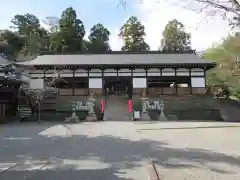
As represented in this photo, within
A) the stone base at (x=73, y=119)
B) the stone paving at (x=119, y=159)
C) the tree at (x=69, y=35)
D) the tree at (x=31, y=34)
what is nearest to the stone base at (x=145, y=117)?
the stone base at (x=73, y=119)

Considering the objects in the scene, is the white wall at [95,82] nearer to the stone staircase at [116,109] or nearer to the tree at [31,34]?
the stone staircase at [116,109]

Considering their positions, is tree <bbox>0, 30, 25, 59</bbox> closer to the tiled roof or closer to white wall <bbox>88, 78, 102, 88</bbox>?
the tiled roof

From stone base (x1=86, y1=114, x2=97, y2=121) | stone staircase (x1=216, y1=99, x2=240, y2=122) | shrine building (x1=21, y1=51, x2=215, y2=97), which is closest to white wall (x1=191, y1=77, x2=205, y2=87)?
shrine building (x1=21, y1=51, x2=215, y2=97)

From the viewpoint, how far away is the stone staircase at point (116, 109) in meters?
24.0

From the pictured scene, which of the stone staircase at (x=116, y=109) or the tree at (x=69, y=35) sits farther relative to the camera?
the tree at (x=69, y=35)

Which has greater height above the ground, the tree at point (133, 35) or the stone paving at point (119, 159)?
the tree at point (133, 35)

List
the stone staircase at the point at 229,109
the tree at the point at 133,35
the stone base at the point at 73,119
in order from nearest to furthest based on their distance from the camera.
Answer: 1. the stone base at the point at 73,119
2. the stone staircase at the point at 229,109
3. the tree at the point at 133,35

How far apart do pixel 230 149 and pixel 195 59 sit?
2116 cm

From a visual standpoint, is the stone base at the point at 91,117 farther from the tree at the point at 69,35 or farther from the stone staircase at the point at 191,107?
the tree at the point at 69,35

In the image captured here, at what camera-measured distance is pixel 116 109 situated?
26.5 m

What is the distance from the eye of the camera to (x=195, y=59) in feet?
97.9

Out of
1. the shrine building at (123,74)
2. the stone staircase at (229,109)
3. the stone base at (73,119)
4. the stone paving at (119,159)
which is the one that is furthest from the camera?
the shrine building at (123,74)

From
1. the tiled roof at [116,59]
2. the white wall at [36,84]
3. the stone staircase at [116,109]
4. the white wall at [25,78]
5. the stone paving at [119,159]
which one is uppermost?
the tiled roof at [116,59]

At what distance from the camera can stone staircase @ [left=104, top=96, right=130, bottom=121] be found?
24.0 m
